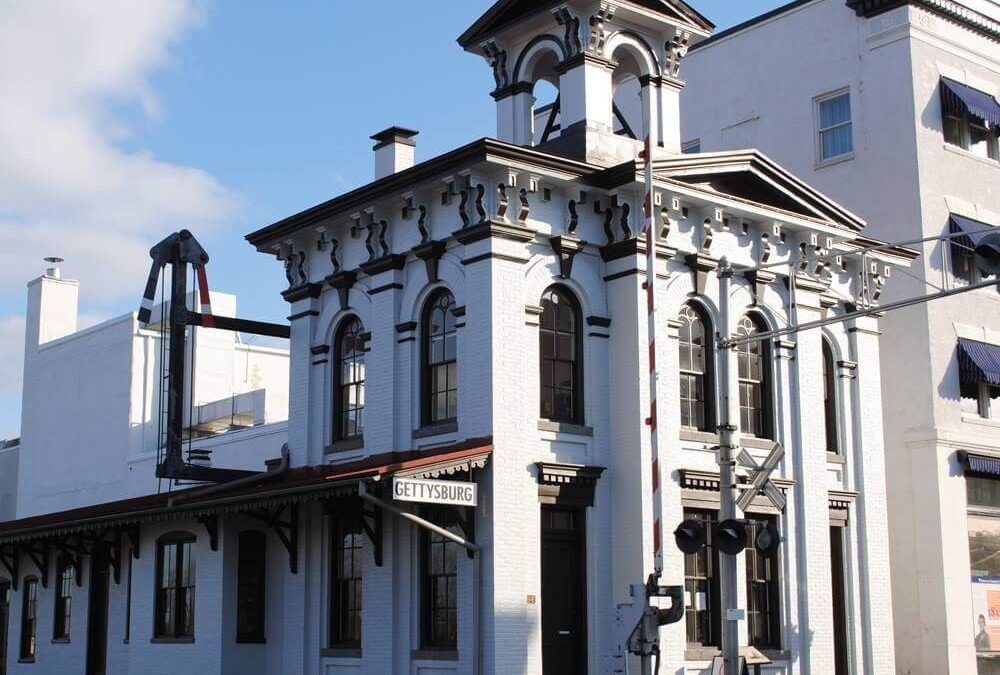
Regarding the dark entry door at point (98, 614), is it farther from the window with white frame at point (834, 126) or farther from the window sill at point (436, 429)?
the window with white frame at point (834, 126)

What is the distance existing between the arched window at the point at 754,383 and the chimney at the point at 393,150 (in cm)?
690

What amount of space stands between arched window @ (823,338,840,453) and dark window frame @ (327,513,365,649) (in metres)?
8.78

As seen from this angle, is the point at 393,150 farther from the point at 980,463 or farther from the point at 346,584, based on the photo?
the point at 980,463

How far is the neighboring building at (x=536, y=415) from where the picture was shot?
2206 cm

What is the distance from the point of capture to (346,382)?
2558 cm

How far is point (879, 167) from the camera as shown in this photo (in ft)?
102

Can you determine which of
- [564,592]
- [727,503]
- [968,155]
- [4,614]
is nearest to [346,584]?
[564,592]

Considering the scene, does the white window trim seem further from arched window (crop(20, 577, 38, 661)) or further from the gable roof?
arched window (crop(20, 577, 38, 661))

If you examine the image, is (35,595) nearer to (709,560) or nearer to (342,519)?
(342,519)

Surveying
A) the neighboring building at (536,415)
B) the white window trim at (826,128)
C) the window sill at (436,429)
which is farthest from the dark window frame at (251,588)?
the white window trim at (826,128)

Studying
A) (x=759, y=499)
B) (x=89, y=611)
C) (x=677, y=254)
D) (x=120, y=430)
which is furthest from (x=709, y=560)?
(x=120, y=430)

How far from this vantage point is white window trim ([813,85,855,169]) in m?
31.8

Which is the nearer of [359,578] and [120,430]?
[359,578]

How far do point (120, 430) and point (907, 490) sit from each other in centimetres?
2473
